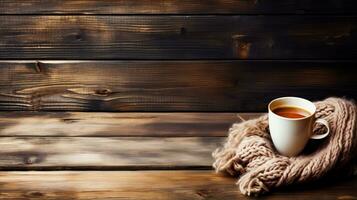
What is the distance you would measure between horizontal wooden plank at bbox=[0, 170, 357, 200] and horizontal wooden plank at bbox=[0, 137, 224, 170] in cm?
2

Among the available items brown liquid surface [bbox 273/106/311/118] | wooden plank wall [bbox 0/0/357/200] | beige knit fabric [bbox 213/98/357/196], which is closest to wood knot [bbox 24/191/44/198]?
wooden plank wall [bbox 0/0/357/200]

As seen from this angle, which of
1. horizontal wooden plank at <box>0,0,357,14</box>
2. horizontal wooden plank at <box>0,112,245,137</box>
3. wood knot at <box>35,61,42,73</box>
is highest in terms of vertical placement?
horizontal wooden plank at <box>0,0,357,14</box>

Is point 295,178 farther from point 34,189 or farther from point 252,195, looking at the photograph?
point 34,189

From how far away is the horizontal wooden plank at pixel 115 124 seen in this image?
42.2 inches

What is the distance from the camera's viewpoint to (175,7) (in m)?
1.11

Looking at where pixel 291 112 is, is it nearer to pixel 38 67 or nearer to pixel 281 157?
pixel 281 157

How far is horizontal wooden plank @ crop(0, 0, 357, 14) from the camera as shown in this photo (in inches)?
43.4

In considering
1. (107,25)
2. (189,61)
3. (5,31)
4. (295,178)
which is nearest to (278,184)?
(295,178)

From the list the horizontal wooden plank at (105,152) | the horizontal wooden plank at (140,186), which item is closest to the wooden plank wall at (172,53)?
the horizontal wooden plank at (105,152)

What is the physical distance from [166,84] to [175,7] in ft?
0.52

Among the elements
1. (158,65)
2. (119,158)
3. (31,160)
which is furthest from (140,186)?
(158,65)

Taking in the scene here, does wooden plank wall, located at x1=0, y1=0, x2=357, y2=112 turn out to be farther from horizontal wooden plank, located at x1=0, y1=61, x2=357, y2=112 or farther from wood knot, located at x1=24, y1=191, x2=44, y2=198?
wood knot, located at x1=24, y1=191, x2=44, y2=198

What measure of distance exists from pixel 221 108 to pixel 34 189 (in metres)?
0.44

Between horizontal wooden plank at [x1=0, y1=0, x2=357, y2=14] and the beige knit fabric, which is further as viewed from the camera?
horizontal wooden plank at [x1=0, y1=0, x2=357, y2=14]
